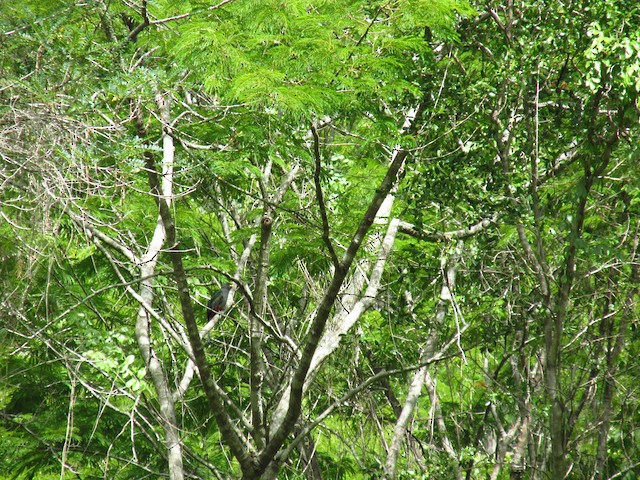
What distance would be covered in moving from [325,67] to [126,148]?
1.58 m

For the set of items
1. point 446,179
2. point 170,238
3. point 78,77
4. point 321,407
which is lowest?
point 321,407

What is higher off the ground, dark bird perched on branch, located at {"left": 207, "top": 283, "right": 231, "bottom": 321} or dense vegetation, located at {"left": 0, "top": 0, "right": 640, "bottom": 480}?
dense vegetation, located at {"left": 0, "top": 0, "right": 640, "bottom": 480}

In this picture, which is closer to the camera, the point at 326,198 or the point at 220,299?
the point at 326,198

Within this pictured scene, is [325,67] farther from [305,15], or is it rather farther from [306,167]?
[306,167]

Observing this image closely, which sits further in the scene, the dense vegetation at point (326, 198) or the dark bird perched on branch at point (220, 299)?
the dark bird perched on branch at point (220, 299)

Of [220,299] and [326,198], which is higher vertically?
[326,198]

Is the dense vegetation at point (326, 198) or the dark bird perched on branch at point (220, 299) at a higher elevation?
the dense vegetation at point (326, 198)

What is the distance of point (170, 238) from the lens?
5.20m

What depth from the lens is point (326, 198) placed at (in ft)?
24.6

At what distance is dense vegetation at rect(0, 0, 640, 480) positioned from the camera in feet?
14.6

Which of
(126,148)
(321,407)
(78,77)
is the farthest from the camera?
(321,407)

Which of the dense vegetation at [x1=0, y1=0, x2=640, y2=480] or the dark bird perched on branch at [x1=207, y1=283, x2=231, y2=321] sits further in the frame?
the dark bird perched on branch at [x1=207, y1=283, x2=231, y2=321]

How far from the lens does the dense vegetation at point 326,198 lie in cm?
446

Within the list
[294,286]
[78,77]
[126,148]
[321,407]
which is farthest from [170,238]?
[321,407]
